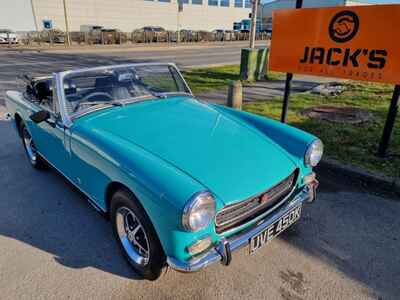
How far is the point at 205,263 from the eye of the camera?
185 cm

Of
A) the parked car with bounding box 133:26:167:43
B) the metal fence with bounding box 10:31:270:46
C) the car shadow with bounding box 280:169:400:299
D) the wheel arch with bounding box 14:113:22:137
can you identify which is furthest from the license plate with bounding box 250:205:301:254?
the parked car with bounding box 133:26:167:43

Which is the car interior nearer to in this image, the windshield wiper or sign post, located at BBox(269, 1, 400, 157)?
the windshield wiper

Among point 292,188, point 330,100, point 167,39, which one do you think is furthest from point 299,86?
point 167,39

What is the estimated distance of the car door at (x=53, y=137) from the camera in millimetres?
2928

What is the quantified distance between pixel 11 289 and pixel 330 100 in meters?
7.35

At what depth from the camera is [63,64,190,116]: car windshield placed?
296 centimetres

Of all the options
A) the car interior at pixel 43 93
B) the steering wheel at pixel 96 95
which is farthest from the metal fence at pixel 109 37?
the steering wheel at pixel 96 95

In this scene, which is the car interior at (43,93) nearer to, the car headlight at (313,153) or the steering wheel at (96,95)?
the steering wheel at (96,95)

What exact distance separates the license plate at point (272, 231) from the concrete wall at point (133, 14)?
4070cm

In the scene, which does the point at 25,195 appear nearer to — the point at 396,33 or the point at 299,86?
the point at 396,33

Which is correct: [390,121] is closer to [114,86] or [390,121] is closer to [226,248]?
[226,248]

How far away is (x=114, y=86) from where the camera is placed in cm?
319

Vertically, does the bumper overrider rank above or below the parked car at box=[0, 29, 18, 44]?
below

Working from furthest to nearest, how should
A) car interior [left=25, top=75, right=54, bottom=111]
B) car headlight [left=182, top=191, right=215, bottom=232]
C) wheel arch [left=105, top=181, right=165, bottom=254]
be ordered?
car interior [left=25, top=75, right=54, bottom=111] → wheel arch [left=105, top=181, right=165, bottom=254] → car headlight [left=182, top=191, right=215, bottom=232]
